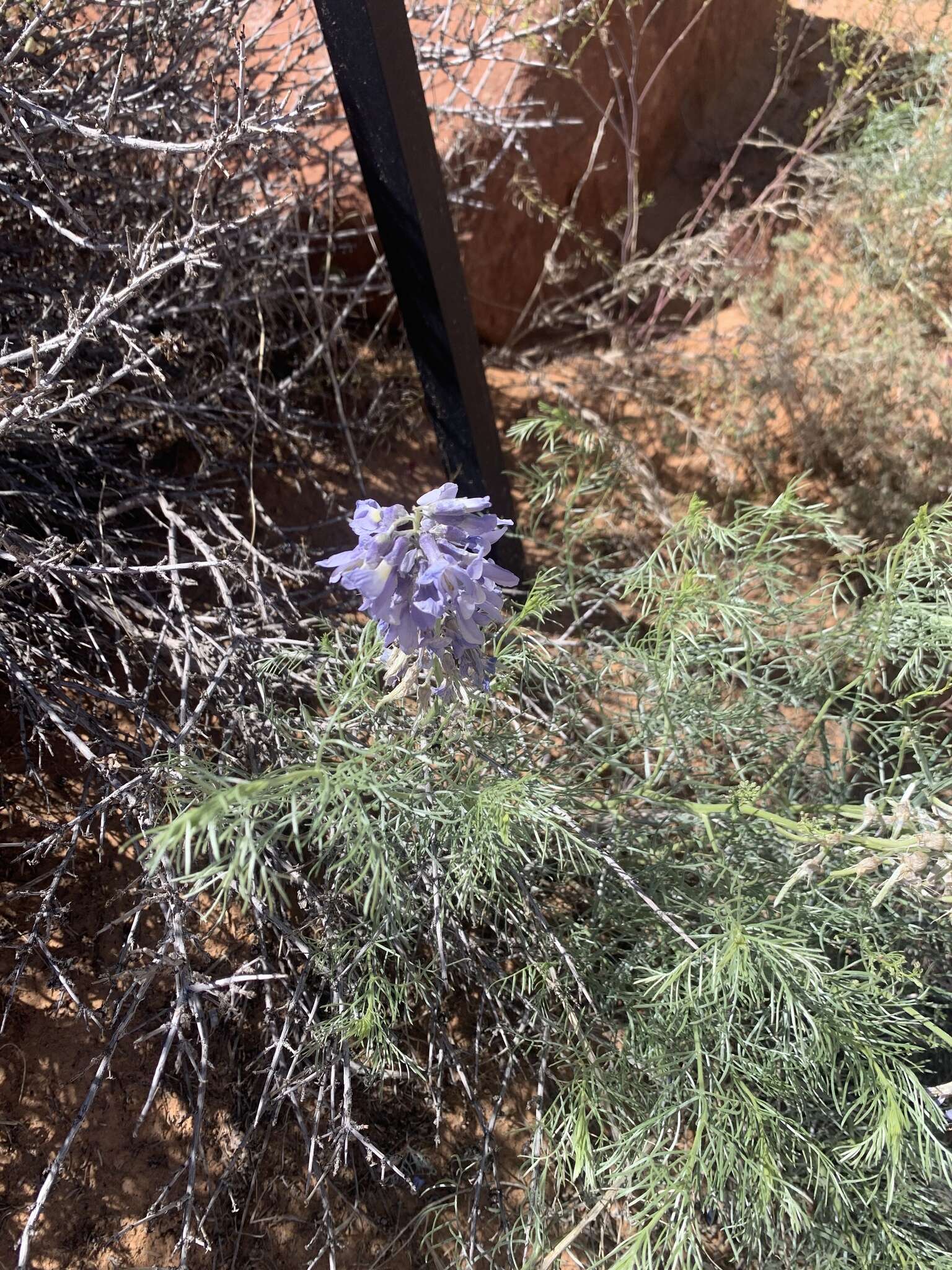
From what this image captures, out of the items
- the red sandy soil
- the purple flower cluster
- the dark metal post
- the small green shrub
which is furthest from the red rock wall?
the red sandy soil

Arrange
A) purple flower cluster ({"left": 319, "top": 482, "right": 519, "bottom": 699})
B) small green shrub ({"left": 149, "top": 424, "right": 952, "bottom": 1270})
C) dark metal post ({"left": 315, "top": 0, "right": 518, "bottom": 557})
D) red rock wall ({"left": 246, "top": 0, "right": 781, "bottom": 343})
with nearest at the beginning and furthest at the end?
purple flower cluster ({"left": 319, "top": 482, "right": 519, "bottom": 699})
small green shrub ({"left": 149, "top": 424, "right": 952, "bottom": 1270})
dark metal post ({"left": 315, "top": 0, "right": 518, "bottom": 557})
red rock wall ({"left": 246, "top": 0, "right": 781, "bottom": 343})

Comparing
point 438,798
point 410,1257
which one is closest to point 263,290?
point 438,798

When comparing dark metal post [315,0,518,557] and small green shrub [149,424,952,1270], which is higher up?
dark metal post [315,0,518,557]

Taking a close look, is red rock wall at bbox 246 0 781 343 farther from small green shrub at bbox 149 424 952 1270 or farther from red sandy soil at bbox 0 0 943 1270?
red sandy soil at bbox 0 0 943 1270

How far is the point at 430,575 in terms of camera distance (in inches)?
50.3

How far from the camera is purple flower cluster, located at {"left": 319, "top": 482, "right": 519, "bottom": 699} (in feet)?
4.31

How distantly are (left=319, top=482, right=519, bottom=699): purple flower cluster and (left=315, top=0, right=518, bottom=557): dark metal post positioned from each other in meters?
1.02

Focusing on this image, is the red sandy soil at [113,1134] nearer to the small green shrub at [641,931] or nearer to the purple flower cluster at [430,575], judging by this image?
the small green shrub at [641,931]

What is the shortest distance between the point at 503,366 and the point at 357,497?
37.7 inches

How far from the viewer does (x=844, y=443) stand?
308cm

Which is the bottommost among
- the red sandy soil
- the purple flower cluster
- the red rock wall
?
the red sandy soil

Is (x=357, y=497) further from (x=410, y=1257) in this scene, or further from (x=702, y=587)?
(x=410, y=1257)

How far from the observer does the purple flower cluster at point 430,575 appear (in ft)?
4.31

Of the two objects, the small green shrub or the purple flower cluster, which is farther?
the small green shrub
